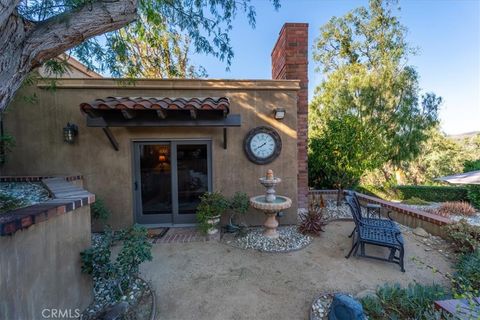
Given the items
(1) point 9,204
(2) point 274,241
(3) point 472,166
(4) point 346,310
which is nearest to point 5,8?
(1) point 9,204

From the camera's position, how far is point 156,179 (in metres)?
5.35

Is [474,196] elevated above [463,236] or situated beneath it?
situated beneath

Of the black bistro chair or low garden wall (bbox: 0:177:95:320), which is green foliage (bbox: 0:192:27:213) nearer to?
low garden wall (bbox: 0:177:95:320)

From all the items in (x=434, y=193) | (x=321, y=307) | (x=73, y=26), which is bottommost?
(x=321, y=307)

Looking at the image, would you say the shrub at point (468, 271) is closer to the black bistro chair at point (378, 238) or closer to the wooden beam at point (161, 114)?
the black bistro chair at point (378, 238)

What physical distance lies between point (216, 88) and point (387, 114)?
9709mm

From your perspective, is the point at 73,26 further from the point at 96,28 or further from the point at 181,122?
the point at 181,122

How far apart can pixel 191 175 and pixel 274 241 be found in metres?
2.62

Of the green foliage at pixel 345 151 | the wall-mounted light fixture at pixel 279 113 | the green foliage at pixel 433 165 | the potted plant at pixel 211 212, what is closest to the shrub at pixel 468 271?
the green foliage at pixel 345 151

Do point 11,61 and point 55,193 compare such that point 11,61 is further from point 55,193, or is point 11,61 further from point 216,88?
point 216,88

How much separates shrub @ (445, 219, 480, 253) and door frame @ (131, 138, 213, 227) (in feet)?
17.0

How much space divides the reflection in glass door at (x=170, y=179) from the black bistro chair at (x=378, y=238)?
3413 mm

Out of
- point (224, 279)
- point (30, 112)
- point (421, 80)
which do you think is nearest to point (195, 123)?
point (224, 279)

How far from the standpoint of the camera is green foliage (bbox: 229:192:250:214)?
481 centimetres
